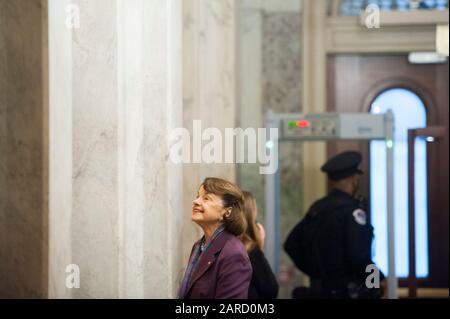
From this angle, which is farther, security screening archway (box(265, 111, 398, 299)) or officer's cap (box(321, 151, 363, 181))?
security screening archway (box(265, 111, 398, 299))

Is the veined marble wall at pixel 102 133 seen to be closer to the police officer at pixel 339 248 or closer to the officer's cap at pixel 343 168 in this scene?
the police officer at pixel 339 248

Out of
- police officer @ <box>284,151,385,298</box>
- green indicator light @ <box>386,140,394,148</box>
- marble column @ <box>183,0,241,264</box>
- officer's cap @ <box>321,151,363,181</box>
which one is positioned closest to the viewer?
marble column @ <box>183,0,241,264</box>

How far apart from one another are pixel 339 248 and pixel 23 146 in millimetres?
2218

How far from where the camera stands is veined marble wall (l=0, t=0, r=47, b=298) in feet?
11.3

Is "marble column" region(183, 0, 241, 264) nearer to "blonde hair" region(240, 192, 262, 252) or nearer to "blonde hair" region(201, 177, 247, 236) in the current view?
"blonde hair" region(240, 192, 262, 252)

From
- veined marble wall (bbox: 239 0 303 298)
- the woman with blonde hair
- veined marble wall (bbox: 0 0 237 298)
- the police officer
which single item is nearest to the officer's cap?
the police officer

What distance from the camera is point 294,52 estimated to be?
6961 mm

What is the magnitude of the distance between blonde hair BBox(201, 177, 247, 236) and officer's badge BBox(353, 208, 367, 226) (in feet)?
7.62

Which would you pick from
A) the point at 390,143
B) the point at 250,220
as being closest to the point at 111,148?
the point at 250,220

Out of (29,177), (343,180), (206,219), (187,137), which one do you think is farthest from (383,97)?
(206,219)

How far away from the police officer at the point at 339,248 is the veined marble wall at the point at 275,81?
1803 millimetres

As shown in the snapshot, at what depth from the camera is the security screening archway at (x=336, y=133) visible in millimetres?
5551

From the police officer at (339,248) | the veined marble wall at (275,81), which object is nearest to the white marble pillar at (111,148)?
the police officer at (339,248)

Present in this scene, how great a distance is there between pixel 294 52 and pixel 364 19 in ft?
2.21
